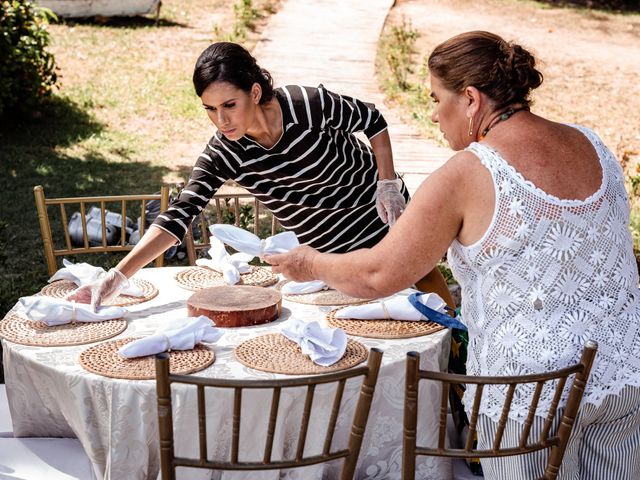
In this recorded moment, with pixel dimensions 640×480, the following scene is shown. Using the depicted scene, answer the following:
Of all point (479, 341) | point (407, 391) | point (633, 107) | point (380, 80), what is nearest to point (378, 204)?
point (479, 341)

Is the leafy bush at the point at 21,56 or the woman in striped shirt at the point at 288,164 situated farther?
the leafy bush at the point at 21,56

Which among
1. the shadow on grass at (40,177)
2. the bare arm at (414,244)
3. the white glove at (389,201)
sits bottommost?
the shadow on grass at (40,177)

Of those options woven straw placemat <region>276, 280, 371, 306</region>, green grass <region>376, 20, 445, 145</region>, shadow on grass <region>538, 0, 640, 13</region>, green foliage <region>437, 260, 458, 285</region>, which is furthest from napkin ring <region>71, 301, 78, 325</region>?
shadow on grass <region>538, 0, 640, 13</region>

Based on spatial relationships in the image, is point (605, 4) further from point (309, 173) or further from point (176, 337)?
point (176, 337)

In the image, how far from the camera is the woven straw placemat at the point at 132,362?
2245 millimetres

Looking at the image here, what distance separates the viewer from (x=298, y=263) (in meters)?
2.20

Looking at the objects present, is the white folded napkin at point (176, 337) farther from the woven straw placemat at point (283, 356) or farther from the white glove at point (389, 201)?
the white glove at point (389, 201)

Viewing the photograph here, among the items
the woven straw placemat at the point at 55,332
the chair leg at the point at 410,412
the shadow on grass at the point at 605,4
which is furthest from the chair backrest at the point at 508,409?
the shadow on grass at the point at 605,4

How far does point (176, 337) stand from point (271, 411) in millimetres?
667

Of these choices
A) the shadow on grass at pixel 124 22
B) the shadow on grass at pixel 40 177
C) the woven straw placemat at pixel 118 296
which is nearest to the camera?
the woven straw placemat at pixel 118 296

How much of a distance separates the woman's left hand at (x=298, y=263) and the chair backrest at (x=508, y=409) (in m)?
0.51

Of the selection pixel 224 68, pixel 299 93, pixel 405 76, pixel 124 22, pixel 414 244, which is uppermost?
pixel 224 68

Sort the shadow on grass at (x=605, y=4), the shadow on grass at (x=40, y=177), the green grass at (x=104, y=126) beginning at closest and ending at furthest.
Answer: the shadow on grass at (x=40, y=177) < the green grass at (x=104, y=126) < the shadow on grass at (x=605, y=4)

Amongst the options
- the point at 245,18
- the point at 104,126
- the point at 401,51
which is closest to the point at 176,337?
the point at 104,126
